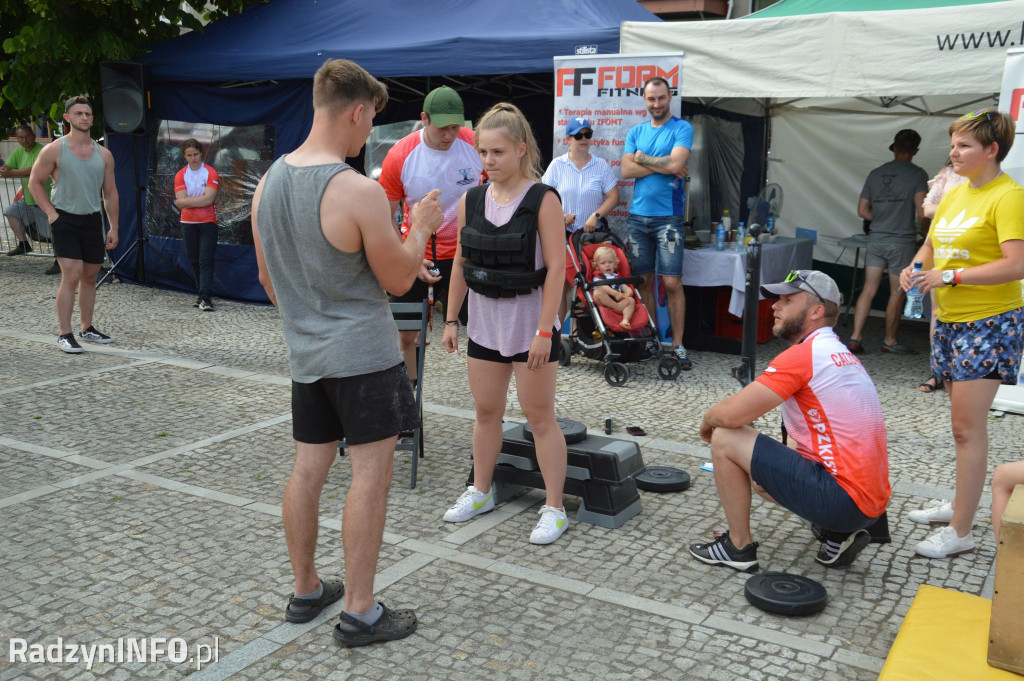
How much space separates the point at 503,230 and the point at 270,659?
6.40 ft

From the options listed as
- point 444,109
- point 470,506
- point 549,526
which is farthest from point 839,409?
point 444,109

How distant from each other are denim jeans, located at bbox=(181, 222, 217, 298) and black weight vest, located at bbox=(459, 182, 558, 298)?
7.05m

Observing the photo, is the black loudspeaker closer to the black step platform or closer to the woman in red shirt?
the woman in red shirt

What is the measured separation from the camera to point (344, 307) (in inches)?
121

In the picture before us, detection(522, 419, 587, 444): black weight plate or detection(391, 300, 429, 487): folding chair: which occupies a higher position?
detection(391, 300, 429, 487): folding chair

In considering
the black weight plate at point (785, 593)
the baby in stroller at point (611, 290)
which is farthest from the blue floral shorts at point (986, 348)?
the baby in stroller at point (611, 290)

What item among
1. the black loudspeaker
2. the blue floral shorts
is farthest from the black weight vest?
the black loudspeaker

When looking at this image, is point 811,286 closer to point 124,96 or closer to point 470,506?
point 470,506

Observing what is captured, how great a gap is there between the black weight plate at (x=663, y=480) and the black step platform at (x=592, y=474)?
26cm

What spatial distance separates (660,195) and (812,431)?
4.46 meters

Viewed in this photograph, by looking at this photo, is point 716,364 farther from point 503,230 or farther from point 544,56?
point 503,230

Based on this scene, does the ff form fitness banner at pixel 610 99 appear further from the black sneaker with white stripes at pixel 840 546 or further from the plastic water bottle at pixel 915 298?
the black sneaker with white stripes at pixel 840 546

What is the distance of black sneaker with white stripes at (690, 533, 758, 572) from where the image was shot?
3902 mm

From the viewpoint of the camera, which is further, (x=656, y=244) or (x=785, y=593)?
(x=656, y=244)
